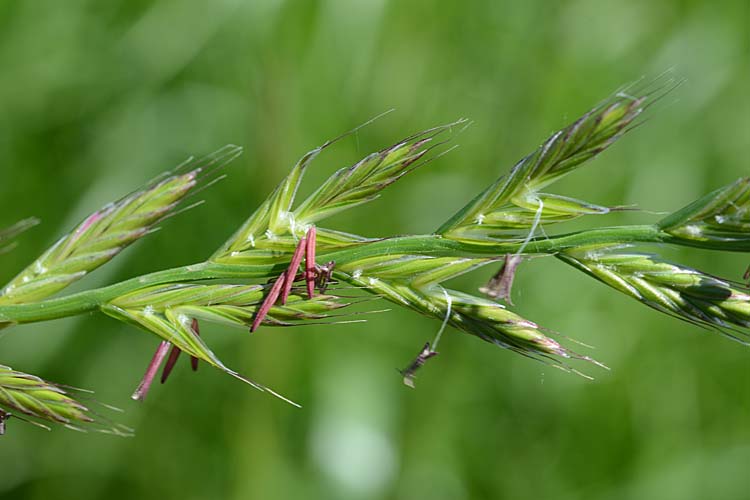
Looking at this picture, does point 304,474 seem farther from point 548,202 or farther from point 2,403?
point 548,202

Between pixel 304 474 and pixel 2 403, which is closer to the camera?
pixel 2 403

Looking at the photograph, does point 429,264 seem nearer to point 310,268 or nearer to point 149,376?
point 310,268

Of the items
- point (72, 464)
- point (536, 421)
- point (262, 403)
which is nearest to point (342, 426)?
point (262, 403)

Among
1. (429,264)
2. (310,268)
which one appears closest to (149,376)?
(310,268)

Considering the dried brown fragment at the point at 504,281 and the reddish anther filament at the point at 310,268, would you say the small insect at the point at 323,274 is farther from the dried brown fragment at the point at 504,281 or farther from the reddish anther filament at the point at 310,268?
the dried brown fragment at the point at 504,281

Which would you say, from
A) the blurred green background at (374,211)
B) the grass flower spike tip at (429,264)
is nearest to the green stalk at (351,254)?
the grass flower spike tip at (429,264)

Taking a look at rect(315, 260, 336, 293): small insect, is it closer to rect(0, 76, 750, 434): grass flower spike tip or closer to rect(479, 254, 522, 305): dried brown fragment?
rect(0, 76, 750, 434): grass flower spike tip

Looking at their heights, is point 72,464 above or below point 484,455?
below
